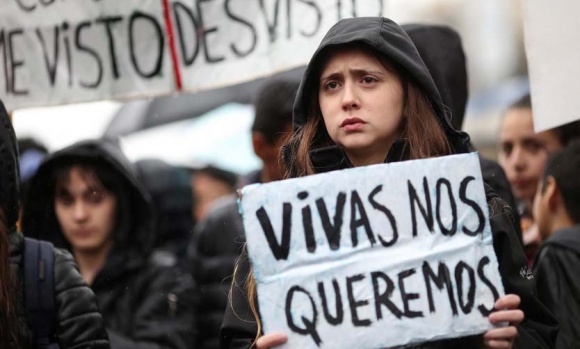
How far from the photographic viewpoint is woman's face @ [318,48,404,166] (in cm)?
416

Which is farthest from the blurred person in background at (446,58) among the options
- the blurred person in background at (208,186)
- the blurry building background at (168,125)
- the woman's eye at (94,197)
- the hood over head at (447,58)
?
the blurred person in background at (208,186)

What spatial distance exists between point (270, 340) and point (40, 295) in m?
1.08

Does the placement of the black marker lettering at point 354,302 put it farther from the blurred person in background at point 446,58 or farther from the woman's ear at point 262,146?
the woman's ear at point 262,146

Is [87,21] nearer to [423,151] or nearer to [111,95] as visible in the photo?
[111,95]

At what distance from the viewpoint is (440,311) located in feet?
12.7

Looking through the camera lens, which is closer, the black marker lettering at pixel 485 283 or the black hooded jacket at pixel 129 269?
the black marker lettering at pixel 485 283

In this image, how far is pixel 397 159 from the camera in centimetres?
422

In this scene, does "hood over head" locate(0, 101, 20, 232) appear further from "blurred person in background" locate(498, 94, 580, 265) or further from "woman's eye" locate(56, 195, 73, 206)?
"blurred person in background" locate(498, 94, 580, 265)

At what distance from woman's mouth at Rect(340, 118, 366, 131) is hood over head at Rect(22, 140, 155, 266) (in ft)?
8.36

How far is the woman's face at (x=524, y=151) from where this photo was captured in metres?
7.46

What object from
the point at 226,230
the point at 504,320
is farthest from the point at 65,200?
the point at 504,320

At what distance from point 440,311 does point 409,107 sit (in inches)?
26.9

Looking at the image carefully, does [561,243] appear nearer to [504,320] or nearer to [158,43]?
[504,320]

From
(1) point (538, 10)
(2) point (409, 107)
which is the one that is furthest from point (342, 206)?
(1) point (538, 10)
